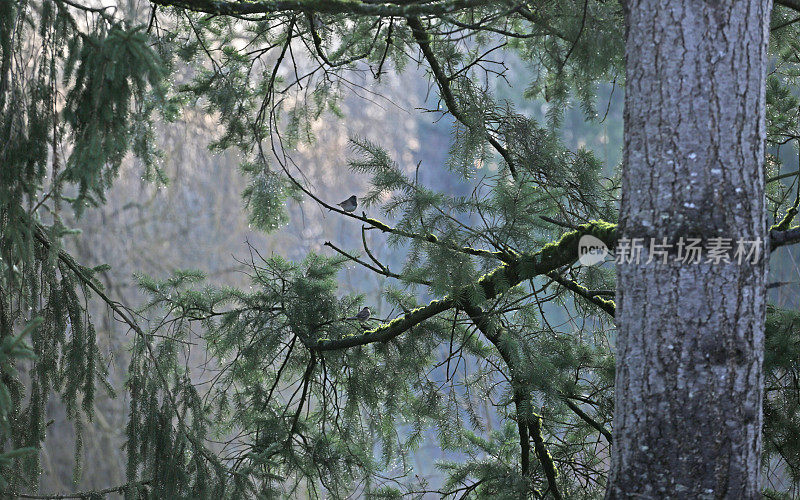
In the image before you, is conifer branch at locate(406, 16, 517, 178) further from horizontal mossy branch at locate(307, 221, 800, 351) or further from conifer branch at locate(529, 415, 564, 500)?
conifer branch at locate(529, 415, 564, 500)

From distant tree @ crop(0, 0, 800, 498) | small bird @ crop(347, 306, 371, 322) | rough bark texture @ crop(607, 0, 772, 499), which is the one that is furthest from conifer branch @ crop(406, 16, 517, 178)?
rough bark texture @ crop(607, 0, 772, 499)

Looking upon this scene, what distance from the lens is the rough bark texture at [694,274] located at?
49.8 inches

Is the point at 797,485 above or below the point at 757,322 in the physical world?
below

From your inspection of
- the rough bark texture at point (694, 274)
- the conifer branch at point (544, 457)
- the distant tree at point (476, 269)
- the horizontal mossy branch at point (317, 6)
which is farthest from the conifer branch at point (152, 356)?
the rough bark texture at point (694, 274)

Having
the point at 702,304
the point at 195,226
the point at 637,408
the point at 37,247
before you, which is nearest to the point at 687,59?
the point at 702,304

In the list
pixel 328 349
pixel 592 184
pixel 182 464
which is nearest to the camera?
pixel 182 464

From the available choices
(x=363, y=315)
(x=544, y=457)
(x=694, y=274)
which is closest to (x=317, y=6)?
(x=694, y=274)

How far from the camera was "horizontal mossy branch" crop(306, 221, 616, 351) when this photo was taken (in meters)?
1.75

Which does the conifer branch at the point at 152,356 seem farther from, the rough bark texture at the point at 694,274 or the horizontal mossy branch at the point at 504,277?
the rough bark texture at the point at 694,274

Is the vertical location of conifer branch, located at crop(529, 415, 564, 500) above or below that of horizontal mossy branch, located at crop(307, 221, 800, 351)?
below

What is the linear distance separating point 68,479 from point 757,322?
632 centimetres

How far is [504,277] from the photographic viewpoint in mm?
2184

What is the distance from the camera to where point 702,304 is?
1.29 m

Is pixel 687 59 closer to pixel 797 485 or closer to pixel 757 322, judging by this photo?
pixel 757 322
